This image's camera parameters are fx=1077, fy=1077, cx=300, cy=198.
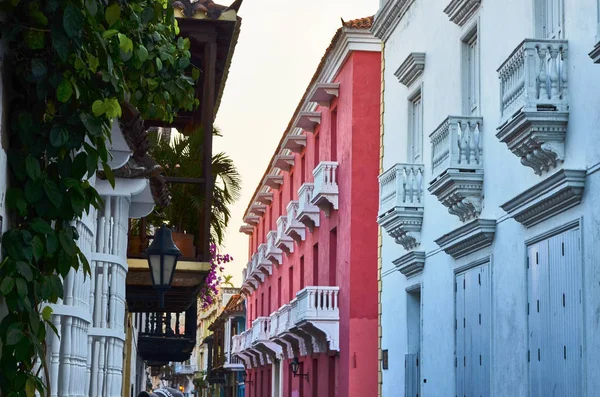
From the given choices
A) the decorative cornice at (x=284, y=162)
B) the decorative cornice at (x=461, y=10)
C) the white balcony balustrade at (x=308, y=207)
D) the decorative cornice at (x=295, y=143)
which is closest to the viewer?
the decorative cornice at (x=461, y=10)

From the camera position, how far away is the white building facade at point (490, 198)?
10.9 metres

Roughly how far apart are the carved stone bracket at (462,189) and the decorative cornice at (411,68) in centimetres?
362

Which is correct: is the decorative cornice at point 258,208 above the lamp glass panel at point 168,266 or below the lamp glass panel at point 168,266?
above

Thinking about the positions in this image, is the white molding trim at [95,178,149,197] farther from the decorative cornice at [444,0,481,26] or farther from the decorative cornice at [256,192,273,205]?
the decorative cornice at [256,192,273,205]

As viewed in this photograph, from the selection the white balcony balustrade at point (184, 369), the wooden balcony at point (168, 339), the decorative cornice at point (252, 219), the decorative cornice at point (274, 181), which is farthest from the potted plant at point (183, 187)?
the white balcony balustrade at point (184, 369)

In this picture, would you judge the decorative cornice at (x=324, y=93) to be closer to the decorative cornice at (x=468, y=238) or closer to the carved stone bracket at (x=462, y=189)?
the decorative cornice at (x=468, y=238)

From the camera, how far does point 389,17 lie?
772 inches

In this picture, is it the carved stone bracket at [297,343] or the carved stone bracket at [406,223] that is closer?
the carved stone bracket at [406,223]

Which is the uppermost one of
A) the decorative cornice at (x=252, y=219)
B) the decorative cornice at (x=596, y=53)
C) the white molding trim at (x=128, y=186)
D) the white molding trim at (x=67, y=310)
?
the decorative cornice at (x=252, y=219)

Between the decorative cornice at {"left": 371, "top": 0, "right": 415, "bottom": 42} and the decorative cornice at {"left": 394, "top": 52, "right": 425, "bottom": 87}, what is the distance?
1182 mm

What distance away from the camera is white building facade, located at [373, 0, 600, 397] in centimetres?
1089

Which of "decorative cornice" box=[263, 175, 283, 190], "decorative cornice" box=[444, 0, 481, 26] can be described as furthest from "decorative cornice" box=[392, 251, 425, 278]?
"decorative cornice" box=[263, 175, 283, 190]

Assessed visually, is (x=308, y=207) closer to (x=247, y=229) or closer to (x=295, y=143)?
(x=295, y=143)

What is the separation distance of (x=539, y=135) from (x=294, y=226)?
1903 cm
